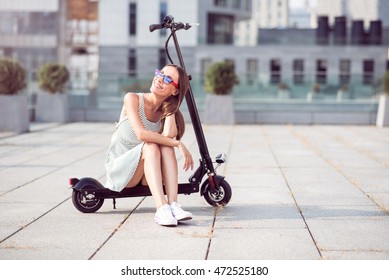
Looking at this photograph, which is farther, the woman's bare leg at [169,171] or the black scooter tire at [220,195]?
the black scooter tire at [220,195]

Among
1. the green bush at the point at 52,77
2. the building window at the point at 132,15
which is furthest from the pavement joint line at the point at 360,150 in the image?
the building window at the point at 132,15

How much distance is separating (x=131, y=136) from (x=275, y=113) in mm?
14805

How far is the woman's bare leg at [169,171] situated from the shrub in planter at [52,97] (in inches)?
562

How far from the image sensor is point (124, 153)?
6137 mm

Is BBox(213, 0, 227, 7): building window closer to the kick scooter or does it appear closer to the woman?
the kick scooter

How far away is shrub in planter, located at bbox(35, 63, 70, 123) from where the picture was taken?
19703 mm

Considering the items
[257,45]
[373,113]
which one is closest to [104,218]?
[373,113]

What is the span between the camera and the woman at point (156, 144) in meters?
5.75

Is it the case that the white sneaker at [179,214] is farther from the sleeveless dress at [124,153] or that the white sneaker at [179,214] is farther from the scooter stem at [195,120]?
the scooter stem at [195,120]

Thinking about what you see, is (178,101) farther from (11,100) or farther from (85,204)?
(11,100)

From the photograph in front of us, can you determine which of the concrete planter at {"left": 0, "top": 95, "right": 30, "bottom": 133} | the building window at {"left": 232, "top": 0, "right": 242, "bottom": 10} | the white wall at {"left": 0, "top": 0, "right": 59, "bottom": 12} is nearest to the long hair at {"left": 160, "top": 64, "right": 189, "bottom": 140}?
the concrete planter at {"left": 0, "top": 95, "right": 30, "bottom": 133}

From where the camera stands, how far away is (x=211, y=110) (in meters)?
19.7

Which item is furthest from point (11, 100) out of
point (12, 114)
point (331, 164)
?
point (331, 164)
